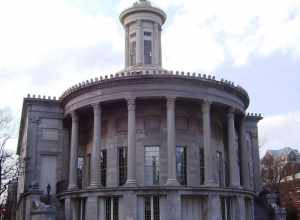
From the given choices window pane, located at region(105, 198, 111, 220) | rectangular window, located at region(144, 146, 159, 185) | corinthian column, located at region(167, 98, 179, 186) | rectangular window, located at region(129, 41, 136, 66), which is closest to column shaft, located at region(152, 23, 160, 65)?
rectangular window, located at region(129, 41, 136, 66)

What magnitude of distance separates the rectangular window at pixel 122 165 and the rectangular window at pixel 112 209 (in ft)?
5.26

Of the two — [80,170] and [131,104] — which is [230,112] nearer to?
[131,104]

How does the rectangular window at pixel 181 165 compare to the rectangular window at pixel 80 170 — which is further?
the rectangular window at pixel 80 170

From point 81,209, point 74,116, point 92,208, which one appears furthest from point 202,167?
point 74,116

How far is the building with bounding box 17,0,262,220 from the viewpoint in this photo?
29562mm

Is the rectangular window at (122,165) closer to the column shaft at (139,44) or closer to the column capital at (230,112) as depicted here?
the column capital at (230,112)

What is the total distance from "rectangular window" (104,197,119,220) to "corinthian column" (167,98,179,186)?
4.15m

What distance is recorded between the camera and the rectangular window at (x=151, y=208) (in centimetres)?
2942

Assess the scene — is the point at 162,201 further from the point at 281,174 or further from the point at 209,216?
the point at 281,174

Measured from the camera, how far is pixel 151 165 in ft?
103

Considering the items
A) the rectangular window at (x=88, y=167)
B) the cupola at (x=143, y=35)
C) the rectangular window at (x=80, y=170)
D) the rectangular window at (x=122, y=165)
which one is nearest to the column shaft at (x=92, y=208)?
the rectangular window at (x=122, y=165)

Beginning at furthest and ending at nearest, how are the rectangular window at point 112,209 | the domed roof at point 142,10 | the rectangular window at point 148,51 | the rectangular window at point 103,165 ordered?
the domed roof at point 142,10
the rectangular window at point 148,51
the rectangular window at point 103,165
the rectangular window at point 112,209

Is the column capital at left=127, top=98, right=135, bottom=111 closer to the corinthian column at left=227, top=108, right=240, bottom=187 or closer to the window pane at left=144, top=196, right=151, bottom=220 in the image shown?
the window pane at left=144, top=196, right=151, bottom=220

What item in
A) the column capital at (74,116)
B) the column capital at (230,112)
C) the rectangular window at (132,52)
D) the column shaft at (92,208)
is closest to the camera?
the column shaft at (92,208)
